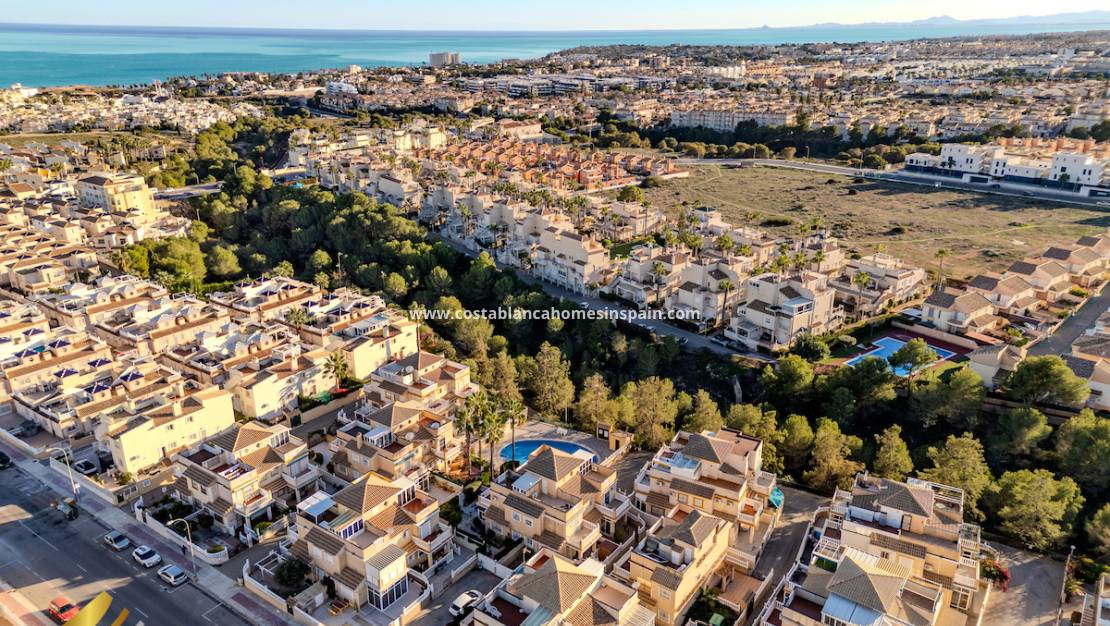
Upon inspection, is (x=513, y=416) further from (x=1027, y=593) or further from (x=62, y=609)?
(x=1027, y=593)

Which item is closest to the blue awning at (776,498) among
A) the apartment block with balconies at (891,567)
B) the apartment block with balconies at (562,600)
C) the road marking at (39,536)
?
the apartment block with balconies at (891,567)

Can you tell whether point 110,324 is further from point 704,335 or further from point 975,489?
point 975,489

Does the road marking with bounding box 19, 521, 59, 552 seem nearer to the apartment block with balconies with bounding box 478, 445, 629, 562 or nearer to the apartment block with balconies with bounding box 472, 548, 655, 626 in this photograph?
the apartment block with balconies with bounding box 478, 445, 629, 562

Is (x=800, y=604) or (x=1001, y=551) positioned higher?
(x=800, y=604)

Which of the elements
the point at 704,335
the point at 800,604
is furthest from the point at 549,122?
the point at 800,604

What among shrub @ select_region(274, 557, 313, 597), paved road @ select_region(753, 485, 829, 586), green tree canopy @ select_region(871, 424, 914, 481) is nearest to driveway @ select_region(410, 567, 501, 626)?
shrub @ select_region(274, 557, 313, 597)

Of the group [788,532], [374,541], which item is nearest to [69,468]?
[374,541]
